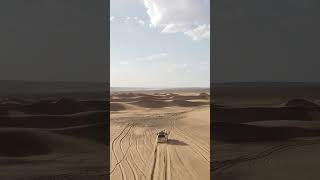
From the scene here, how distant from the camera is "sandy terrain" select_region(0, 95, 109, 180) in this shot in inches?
353

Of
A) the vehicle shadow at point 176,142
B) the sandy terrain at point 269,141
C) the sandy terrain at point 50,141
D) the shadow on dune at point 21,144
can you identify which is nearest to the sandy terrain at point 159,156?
the vehicle shadow at point 176,142

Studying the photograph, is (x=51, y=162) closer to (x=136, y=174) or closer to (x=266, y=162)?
(x=136, y=174)

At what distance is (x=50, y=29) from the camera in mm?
9430

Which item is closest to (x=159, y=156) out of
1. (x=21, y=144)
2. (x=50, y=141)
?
(x=50, y=141)

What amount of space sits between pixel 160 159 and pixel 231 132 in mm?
3102

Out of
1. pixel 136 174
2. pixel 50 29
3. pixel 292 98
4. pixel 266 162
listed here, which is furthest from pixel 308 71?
pixel 50 29

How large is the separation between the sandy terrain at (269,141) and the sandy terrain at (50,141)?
3.00 m

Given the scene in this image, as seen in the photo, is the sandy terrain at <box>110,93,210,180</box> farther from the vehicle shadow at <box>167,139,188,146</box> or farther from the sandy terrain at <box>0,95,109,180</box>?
the sandy terrain at <box>0,95,109,180</box>

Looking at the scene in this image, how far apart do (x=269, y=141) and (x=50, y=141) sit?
5.77 meters

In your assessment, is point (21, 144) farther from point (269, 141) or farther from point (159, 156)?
point (269, 141)

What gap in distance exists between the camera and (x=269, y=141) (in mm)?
10484

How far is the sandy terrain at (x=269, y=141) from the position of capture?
9328 mm

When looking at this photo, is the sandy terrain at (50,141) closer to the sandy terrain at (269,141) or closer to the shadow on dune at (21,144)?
the shadow on dune at (21,144)

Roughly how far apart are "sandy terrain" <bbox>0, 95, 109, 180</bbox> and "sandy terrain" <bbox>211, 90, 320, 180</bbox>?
9.84ft
